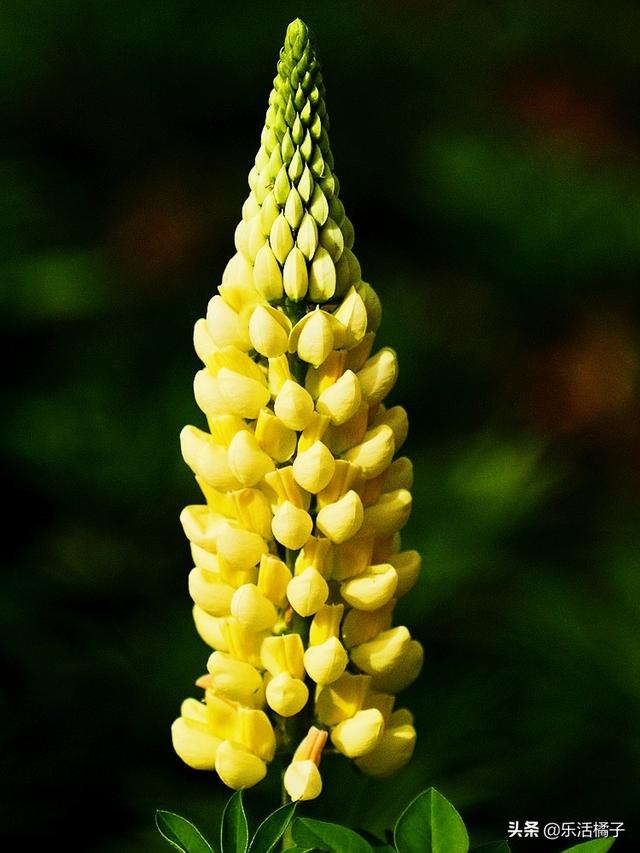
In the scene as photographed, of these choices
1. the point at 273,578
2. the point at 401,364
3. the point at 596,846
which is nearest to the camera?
the point at 596,846

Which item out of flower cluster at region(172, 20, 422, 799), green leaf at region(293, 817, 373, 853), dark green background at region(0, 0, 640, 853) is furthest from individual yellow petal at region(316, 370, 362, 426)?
dark green background at region(0, 0, 640, 853)

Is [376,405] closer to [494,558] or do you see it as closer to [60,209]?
[494,558]

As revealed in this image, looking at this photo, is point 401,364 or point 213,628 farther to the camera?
point 401,364

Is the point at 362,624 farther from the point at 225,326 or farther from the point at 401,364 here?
the point at 401,364

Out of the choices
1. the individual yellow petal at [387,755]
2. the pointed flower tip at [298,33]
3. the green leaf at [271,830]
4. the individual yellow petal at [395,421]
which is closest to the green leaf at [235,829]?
the green leaf at [271,830]

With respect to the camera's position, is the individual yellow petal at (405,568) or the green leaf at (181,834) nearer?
the green leaf at (181,834)

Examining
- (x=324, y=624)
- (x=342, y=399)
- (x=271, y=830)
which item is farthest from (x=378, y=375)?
(x=271, y=830)

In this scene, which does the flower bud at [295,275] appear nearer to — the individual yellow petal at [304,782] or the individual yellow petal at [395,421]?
the individual yellow petal at [395,421]
